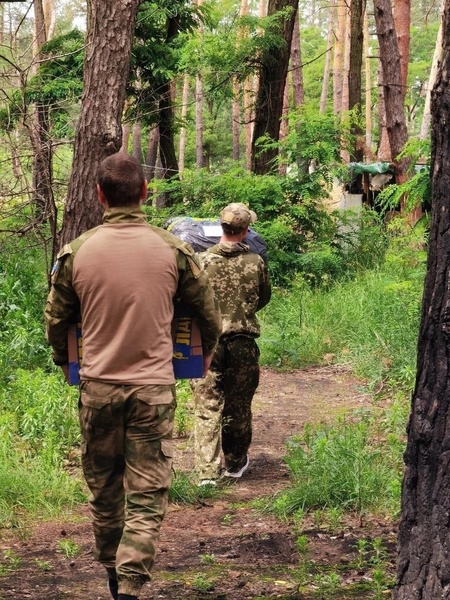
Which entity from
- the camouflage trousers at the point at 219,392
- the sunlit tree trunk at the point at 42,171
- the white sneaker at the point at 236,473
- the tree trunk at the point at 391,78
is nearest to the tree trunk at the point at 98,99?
the sunlit tree trunk at the point at 42,171

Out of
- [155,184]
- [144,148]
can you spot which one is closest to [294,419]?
[155,184]

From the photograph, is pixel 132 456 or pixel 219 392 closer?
pixel 132 456

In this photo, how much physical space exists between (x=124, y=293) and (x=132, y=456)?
717mm

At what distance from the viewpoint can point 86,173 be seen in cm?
930

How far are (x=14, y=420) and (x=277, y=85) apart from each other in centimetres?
940

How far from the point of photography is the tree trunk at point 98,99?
9.19 metres

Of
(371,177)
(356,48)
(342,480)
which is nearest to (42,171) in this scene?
(342,480)

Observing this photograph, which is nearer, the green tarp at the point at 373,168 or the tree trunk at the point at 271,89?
the tree trunk at the point at 271,89

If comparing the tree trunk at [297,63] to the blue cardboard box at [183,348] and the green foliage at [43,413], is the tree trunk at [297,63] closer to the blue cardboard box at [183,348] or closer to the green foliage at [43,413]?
the green foliage at [43,413]

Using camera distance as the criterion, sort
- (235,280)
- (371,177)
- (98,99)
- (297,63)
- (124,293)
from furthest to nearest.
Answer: (297,63) → (371,177) → (98,99) → (235,280) → (124,293)

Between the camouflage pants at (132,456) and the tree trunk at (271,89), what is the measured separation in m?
11.3

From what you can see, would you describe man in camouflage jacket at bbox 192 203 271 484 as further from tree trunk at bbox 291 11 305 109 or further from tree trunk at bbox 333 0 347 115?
tree trunk at bbox 333 0 347 115

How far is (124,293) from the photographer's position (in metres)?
3.75

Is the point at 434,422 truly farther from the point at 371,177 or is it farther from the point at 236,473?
the point at 371,177
